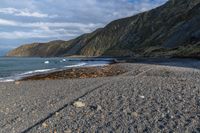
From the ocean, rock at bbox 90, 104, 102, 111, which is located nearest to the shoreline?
the ocean

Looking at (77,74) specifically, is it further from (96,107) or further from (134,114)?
(134,114)

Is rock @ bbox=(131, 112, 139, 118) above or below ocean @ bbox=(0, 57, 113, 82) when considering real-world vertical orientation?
above

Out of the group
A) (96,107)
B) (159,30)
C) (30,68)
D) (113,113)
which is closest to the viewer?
(113,113)

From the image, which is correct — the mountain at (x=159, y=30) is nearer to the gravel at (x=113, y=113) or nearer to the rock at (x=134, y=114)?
the gravel at (x=113, y=113)

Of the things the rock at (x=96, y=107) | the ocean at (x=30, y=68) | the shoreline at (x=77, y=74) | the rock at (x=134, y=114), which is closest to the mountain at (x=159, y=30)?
the ocean at (x=30, y=68)

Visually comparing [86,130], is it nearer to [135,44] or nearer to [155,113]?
[155,113]

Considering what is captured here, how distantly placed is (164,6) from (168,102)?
518 feet

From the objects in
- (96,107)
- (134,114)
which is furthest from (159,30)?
(134,114)

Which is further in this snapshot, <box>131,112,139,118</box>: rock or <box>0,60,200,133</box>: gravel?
<box>131,112,139,118</box>: rock

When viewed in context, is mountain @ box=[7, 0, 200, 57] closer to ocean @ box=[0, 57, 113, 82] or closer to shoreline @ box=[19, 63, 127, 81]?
ocean @ box=[0, 57, 113, 82]

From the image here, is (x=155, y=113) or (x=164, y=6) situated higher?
(x=164, y=6)

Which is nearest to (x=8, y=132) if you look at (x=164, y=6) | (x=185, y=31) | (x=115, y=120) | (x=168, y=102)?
(x=115, y=120)

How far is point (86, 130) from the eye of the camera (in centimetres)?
995

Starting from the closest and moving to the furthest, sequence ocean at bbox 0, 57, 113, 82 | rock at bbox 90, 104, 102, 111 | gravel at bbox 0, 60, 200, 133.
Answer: gravel at bbox 0, 60, 200, 133 → rock at bbox 90, 104, 102, 111 → ocean at bbox 0, 57, 113, 82
